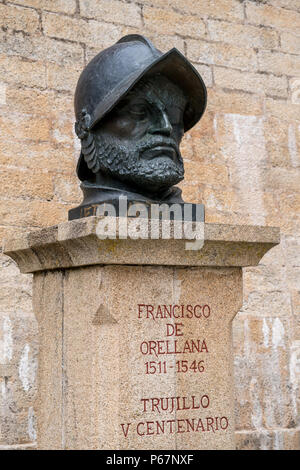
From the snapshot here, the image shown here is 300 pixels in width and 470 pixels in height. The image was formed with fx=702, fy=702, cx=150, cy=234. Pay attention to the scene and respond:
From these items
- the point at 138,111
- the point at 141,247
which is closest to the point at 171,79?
the point at 138,111

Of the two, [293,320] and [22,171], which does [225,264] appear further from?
[293,320]

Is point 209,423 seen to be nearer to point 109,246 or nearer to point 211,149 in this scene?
point 109,246

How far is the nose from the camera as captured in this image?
303 cm

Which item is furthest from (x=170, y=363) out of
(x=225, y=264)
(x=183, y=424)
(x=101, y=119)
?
(x=101, y=119)

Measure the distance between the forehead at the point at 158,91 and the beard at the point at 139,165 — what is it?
0.57 feet

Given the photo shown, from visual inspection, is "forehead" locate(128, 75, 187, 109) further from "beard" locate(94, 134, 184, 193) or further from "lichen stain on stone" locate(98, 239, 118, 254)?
"lichen stain on stone" locate(98, 239, 118, 254)

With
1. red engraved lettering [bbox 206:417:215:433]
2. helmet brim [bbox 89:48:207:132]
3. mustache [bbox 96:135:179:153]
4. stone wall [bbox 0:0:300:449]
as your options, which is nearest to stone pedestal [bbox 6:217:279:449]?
red engraved lettering [bbox 206:417:215:433]

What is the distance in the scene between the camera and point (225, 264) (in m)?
3.04

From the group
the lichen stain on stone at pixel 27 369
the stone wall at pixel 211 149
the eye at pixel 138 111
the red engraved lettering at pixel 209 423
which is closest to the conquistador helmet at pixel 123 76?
the eye at pixel 138 111

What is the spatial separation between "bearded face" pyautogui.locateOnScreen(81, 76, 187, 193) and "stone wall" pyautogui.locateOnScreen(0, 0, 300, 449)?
165 centimetres

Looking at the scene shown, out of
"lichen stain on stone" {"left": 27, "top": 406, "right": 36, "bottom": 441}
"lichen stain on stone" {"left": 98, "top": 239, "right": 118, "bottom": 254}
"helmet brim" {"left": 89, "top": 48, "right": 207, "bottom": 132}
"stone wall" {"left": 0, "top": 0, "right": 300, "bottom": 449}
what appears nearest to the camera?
"lichen stain on stone" {"left": 98, "top": 239, "right": 118, "bottom": 254}

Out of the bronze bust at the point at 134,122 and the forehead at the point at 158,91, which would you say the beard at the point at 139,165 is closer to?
the bronze bust at the point at 134,122

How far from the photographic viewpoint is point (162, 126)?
3033 mm
